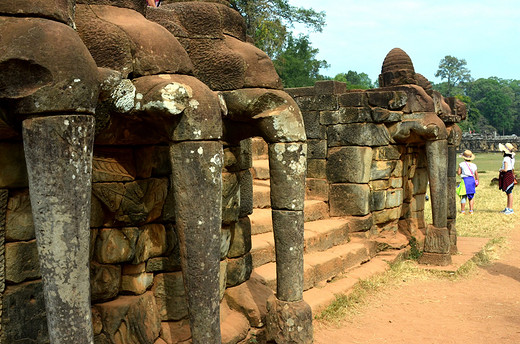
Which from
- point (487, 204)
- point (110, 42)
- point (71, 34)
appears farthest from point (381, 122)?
point (487, 204)

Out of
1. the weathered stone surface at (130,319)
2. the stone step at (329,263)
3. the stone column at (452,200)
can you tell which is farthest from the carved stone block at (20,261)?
the stone column at (452,200)

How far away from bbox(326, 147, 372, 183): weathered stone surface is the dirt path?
74.9 inches

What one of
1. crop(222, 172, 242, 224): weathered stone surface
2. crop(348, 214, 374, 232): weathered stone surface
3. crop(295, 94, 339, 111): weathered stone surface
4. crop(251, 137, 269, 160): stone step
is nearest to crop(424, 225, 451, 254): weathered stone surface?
crop(348, 214, 374, 232): weathered stone surface

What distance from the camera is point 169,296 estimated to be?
150 inches

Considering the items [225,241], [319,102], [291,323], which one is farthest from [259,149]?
[291,323]

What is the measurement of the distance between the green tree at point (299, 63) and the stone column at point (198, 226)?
87.5ft

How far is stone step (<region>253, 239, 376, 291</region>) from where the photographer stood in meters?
5.59

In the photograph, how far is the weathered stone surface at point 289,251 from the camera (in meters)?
3.80

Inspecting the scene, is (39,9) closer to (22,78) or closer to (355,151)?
(22,78)

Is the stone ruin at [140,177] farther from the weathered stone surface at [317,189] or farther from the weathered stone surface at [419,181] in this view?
the weathered stone surface at [419,181]

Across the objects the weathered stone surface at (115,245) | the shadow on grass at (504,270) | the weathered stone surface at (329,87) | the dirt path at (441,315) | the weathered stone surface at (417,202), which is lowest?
the shadow on grass at (504,270)

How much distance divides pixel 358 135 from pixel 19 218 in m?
6.21

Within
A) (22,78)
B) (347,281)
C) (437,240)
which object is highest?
(22,78)

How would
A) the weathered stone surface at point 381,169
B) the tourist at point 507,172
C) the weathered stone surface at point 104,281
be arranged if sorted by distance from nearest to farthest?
the weathered stone surface at point 104,281, the weathered stone surface at point 381,169, the tourist at point 507,172
